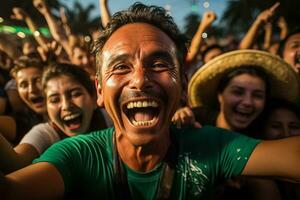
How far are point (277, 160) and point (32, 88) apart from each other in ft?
8.92

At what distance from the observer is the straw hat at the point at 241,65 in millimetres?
2920

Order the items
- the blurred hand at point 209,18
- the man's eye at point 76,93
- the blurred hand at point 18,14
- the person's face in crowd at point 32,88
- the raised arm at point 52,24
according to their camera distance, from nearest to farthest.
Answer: the man's eye at point 76,93 → the person's face in crowd at point 32,88 → the blurred hand at point 209,18 → the raised arm at point 52,24 → the blurred hand at point 18,14

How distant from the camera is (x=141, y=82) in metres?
1.65

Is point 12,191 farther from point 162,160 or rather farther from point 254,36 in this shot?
point 254,36

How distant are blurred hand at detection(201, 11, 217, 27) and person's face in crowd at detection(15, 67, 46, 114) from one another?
222 centimetres

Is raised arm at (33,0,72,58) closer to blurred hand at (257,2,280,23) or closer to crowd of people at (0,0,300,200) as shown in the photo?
blurred hand at (257,2,280,23)

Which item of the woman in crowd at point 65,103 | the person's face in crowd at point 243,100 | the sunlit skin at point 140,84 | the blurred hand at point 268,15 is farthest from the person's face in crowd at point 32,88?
the blurred hand at point 268,15

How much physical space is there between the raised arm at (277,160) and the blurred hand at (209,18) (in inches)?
121

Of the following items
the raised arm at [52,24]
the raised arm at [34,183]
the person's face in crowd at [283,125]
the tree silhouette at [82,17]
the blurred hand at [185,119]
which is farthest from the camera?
the tree silhouette at [82,17]

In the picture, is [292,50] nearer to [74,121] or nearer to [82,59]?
[74,121]

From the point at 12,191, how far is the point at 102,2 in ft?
10.4

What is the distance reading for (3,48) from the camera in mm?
4973

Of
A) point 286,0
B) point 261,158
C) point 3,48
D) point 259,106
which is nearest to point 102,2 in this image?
point 3,48

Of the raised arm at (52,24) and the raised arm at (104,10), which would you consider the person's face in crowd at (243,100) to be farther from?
the raised arm at (52,24)
